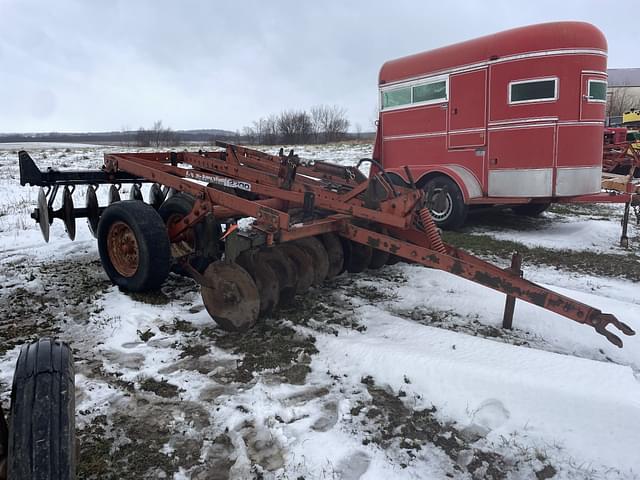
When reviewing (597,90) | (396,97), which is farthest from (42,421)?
(396,97)

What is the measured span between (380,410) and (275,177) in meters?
2.90

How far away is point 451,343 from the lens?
4016mm

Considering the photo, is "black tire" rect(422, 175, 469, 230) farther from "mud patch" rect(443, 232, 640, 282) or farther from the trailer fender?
"mud patch" rect(443, 232, 640, 282)

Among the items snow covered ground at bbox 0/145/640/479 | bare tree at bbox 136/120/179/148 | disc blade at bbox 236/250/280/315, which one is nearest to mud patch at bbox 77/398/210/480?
snow covered ground at bbox 0/145/640/479

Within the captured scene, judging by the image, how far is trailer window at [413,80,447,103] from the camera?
9.01m

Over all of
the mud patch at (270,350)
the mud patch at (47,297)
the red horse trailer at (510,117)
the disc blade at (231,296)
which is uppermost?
the red horse trailer at (510,117)

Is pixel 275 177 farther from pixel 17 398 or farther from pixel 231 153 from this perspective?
pixel 17 398

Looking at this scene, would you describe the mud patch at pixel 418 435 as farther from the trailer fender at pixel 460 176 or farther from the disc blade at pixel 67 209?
the trailer fender at pixel 460 176

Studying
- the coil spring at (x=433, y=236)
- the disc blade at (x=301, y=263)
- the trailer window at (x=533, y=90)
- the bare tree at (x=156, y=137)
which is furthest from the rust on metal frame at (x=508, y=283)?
the bare tree at (x=156, y=137)

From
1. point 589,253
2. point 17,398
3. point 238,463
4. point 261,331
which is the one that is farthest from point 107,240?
point 589,253

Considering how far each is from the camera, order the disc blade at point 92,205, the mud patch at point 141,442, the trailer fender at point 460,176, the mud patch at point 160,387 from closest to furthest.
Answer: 1. the mud patch at point 141,442
2. the mud patch at point 160,387
3. the disc blade at point 92,205
4. the trailer fender at point 460,176

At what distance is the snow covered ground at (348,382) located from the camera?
2740mm

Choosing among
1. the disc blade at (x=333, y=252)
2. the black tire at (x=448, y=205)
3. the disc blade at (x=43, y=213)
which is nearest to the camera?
the disc blade at (x=333, y=252)

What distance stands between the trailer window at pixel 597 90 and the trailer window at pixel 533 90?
1.82ft
